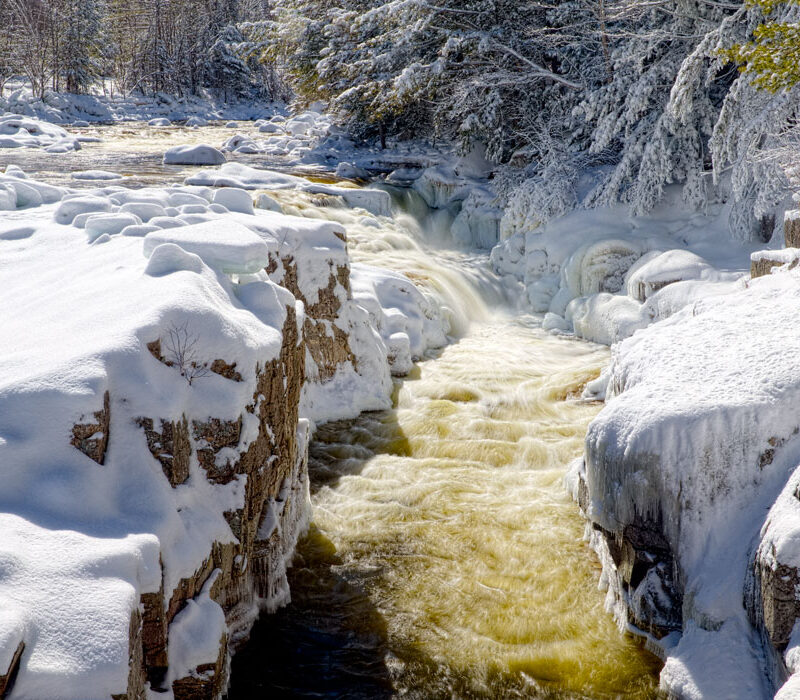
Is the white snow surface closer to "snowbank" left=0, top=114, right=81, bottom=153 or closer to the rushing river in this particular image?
the rushing river

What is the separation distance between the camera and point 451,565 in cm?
464

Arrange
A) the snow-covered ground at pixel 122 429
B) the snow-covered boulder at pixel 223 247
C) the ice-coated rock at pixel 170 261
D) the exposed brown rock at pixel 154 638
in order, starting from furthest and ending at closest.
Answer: the snow-covered boulder at pixel 223 247
the ice-coated rock at pixel 170 261
the exposed brown rock at pixel 154 638
the snow-covered ground at pixel 122 429

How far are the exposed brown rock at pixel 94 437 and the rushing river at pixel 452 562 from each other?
1.60m

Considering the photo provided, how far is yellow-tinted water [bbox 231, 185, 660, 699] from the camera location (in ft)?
12.1

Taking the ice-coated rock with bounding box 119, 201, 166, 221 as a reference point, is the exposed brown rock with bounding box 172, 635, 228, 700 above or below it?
below

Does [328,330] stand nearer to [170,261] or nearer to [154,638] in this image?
[170,261]

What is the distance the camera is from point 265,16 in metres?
43.2

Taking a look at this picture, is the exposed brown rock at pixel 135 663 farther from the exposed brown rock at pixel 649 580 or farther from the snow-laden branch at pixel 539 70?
the snow-laden branch at pixel 539 70

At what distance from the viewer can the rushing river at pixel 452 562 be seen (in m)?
3.68

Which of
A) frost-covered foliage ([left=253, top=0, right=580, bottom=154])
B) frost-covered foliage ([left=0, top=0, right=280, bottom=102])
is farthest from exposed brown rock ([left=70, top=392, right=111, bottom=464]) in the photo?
frost-covered foliage ([left=0, top=0, right=280, bottom=102])

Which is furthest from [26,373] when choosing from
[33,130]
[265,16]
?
[265,16]

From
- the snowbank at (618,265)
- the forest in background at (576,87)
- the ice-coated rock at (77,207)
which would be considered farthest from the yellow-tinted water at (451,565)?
the forest in background at (576,87)

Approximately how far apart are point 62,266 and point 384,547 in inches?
117

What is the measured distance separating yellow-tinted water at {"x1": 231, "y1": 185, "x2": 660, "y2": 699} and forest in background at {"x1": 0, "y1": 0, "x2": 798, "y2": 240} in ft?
12.7
